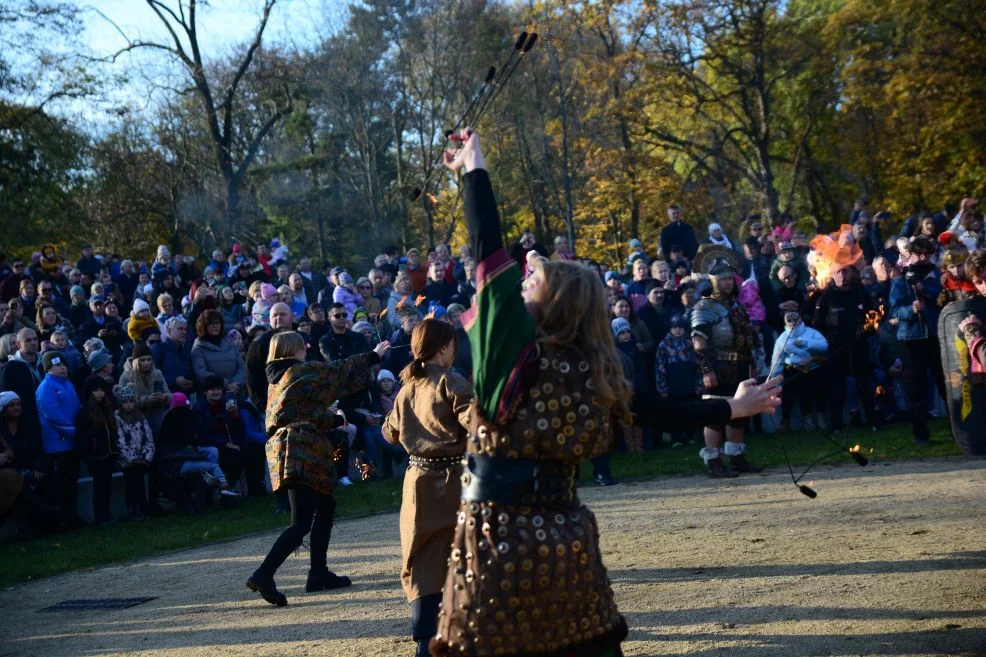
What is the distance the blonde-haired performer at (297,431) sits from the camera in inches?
290

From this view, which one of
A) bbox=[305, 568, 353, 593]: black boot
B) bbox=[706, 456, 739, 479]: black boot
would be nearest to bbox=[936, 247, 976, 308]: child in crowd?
bbox=[706, 456, 739, 479]: black boot

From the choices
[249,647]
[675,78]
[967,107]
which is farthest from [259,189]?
[249,647]

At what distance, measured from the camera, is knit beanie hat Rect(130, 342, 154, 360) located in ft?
43.3

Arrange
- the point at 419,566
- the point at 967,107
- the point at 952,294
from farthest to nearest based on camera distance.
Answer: the point at 967,107 < the point at 952,294 < the point at 419,566

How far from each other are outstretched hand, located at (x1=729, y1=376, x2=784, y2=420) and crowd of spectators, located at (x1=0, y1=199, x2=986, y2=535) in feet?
17.6

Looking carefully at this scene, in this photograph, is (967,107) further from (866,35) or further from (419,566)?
(419,566)

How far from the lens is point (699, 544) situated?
27.3 feet

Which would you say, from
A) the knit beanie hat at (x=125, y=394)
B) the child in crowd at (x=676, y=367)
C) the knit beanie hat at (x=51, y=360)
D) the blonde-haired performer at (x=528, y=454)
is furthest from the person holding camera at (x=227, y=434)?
the blonde-haired performer at (x=528, y=454)

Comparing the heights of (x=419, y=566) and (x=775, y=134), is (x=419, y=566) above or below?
below

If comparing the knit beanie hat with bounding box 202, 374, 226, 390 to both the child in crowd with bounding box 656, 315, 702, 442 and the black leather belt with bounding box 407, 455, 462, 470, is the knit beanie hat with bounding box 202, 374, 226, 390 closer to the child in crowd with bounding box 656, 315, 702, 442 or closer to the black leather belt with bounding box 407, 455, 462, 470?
the child in crowd with bounding box 656, 315, 702, 442

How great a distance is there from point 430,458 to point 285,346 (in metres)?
2.00

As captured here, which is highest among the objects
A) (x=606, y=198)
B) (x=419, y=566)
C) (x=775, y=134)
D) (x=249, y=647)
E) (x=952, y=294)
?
(x=775, y=134)

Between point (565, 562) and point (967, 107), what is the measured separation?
28271 millimetres

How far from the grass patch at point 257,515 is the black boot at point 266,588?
320cm
